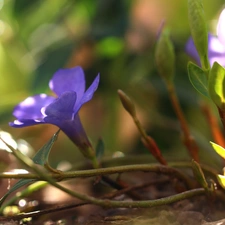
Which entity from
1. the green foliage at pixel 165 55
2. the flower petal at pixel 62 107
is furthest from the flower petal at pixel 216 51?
the flower petal at pixel 62 107

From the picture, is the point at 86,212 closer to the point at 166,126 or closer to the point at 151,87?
the point at 166,126

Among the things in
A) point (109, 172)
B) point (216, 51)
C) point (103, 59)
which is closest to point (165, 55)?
point (216, 51)

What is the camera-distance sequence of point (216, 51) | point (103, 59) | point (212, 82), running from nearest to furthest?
point (212, 82) < point (216, 51) < point (103, 59)

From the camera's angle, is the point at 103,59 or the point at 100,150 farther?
the point at 103,59

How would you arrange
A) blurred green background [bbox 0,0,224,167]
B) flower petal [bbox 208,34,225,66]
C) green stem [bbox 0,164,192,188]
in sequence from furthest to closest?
blurred green background [bbox 0,0,224,167]
flower petal [bbox 208,34,225,66]
green stem [bbox 0,164,192,188]

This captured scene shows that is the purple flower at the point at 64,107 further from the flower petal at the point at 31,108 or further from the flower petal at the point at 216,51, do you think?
the flower petal at the point at 216,51

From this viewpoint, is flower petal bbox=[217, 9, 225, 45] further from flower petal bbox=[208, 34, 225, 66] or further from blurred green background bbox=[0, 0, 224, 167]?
blurred green background bbox=[0, 0, 224, 167]

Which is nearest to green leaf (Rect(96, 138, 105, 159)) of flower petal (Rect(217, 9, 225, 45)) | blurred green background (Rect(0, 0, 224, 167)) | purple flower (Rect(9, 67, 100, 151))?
purple flower (Rect(9, 67, 100, 151))

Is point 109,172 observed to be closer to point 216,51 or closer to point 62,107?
point 62,107
